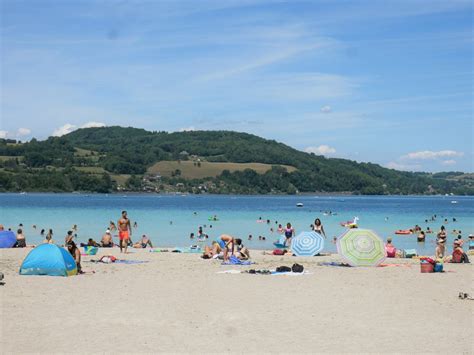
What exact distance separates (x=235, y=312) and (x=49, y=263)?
22.7 feet

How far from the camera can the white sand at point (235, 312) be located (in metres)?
9.63

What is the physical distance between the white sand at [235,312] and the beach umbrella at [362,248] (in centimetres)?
151

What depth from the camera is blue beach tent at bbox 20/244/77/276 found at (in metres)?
16.9

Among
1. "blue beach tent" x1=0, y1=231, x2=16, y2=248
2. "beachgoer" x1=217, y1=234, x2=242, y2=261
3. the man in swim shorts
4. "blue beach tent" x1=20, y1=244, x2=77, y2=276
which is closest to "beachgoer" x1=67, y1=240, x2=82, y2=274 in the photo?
"blue beach tent" x1=20, y1=244, x2=77, y2=276

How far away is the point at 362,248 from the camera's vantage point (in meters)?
20.2

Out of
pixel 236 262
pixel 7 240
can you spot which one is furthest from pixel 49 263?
pixel 7 240

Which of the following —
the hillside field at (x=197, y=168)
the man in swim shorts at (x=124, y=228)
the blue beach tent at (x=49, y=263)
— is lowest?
the blue beach tent at (x=49, y=263)

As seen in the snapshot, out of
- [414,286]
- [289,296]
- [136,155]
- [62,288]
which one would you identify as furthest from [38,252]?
[136,155]


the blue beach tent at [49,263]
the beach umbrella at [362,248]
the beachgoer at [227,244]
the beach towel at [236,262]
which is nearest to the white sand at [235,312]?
the blue beach tent at [49,263]

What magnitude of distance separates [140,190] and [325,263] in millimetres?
161653

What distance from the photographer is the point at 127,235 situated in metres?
24.8

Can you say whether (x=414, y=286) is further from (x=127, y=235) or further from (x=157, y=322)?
(x=127, y=235)

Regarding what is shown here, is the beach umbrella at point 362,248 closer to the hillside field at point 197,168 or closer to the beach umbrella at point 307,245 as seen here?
the beach umbrella at point 307,245

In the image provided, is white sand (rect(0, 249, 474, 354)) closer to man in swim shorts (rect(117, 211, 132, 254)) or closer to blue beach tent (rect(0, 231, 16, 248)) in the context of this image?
man in swim shorts (rect(117, 211, 132, 254))
